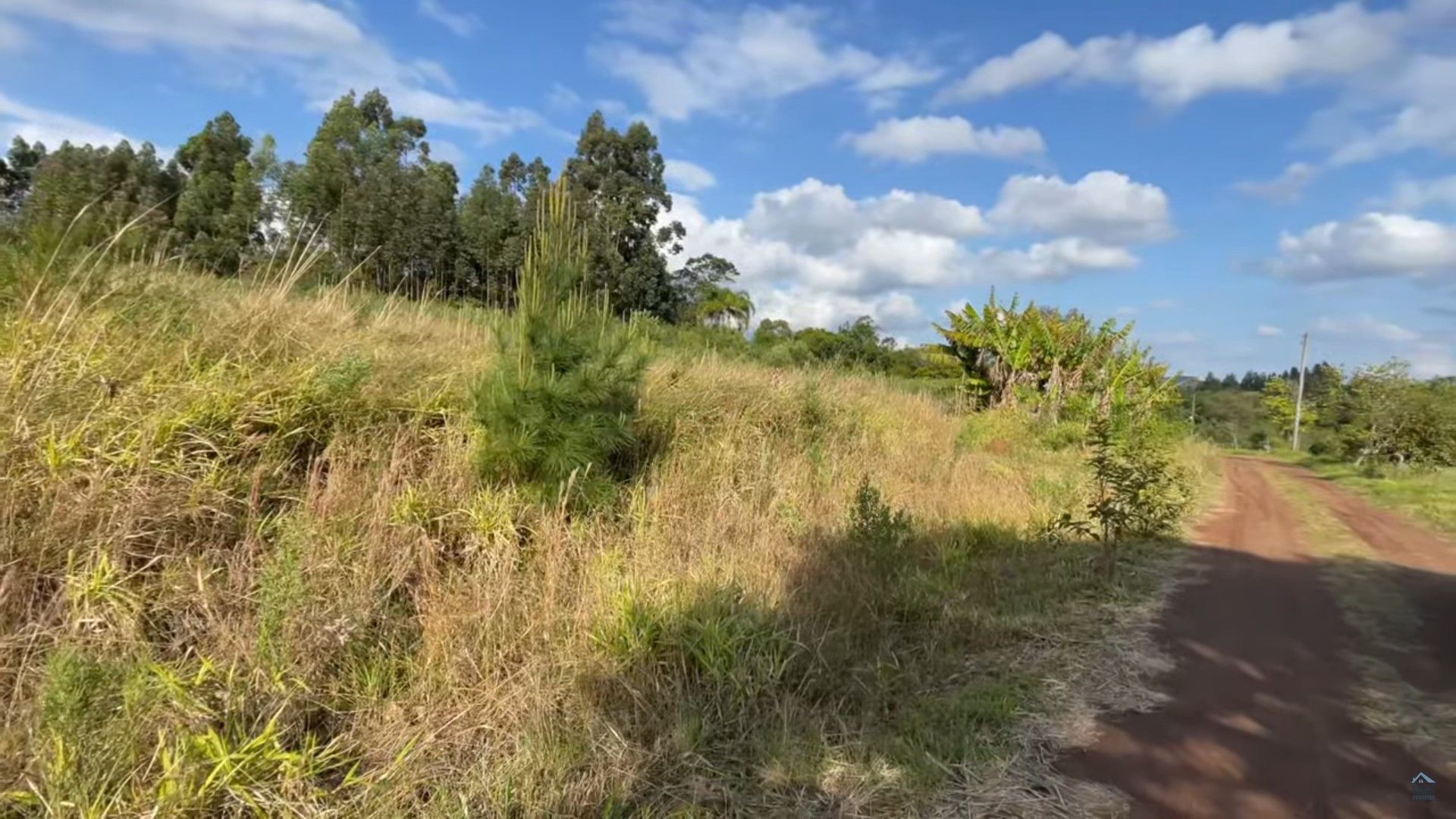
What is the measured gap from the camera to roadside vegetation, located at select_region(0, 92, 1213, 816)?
3.18 m

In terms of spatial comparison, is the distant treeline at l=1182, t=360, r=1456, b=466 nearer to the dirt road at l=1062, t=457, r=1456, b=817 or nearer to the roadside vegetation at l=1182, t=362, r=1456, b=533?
the roadside vegetation at l=1182, t=362, r=1456, b=533

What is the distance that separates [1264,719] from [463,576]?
4.68 m

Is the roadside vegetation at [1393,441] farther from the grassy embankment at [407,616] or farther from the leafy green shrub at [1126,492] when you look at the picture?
the grassy embankment at [407,616]

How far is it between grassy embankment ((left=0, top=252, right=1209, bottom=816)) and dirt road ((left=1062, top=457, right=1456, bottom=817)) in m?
0.31

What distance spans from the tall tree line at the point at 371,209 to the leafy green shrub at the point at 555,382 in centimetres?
46

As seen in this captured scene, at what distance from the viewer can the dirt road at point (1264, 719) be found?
3.26 m

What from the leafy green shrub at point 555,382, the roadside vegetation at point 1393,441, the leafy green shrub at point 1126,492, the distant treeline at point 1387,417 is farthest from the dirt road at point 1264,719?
the distant treeline at point 1387,417

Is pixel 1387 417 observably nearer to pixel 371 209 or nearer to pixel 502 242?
pixel 502 242

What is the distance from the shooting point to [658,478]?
675 centimetres

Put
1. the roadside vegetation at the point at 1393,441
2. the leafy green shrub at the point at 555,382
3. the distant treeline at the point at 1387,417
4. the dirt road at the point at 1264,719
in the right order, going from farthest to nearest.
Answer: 1. the distant treeline at the point at 1387,417
2. the roadside vegetation at the point at 1393,441
3. the leafy green shrub at the point at 555,382
4. the dirt road at the point at 1264,719

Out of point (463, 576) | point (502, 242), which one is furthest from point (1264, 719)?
point (502, 242)

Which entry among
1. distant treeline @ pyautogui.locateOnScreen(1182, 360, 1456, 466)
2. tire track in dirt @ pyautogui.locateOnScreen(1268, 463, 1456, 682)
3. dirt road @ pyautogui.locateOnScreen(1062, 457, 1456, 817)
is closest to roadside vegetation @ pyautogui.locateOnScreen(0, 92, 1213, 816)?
dirt road @ pyautogui.locateOnScreen(1062, 457, 1456, 817)

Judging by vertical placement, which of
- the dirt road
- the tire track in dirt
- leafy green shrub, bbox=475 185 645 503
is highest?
leafy green shrub, bbox=475 185 645 503

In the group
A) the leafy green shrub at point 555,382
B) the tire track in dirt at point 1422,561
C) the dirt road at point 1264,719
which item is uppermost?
the leafy green shrub at point 555,382
